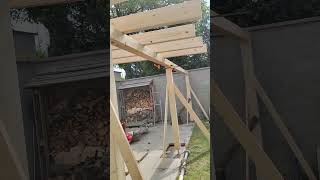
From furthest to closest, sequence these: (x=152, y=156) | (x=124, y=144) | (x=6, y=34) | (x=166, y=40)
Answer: (x=152, y=156)
(x=166, y=40)
(x=124, y=144)
(x=6, y=34)

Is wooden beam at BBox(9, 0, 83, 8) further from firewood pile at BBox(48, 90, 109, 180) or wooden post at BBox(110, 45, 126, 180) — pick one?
wooden post at BBox(110, 45, 126, 180)

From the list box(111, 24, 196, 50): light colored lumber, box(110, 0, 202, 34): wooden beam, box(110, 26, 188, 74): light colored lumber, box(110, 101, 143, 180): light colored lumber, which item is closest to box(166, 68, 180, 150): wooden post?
box(110, 26, 188, 74): light colored lumber

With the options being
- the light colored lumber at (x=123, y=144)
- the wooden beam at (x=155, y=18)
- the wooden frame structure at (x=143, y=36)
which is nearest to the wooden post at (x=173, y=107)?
the wooden frame structure at (x=143, y=36)

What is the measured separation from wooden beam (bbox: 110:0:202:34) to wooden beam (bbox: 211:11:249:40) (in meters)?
1.02

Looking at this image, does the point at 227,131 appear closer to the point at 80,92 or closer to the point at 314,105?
the point at 314,105

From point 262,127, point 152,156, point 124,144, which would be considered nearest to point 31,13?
point 262,127

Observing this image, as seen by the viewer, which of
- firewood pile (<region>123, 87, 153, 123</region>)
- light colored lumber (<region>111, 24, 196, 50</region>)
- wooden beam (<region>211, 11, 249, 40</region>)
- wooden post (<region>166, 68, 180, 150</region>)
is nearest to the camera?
wooden beam (<region>211, 11, 249, 40</region>)

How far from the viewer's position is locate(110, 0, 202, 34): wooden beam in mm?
1811

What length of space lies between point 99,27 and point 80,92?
140mm

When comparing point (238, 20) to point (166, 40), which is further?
point (166, 40)

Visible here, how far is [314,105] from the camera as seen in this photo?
0.78 metres

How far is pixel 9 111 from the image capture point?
620mm

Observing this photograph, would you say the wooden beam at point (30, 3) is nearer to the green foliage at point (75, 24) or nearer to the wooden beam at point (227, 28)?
the green foliage at point (75, 24)

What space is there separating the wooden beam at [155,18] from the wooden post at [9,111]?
1.16 meters
